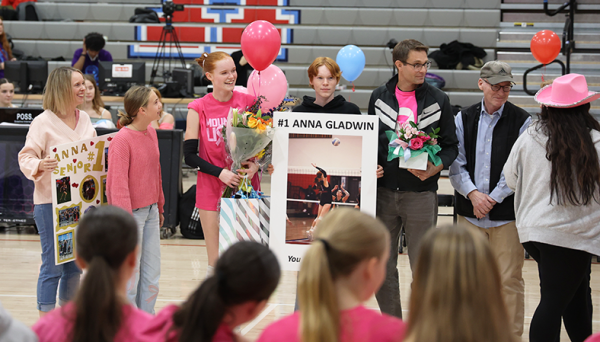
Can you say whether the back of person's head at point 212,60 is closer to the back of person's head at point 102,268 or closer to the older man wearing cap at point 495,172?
the older man wearing cap at point 495,172

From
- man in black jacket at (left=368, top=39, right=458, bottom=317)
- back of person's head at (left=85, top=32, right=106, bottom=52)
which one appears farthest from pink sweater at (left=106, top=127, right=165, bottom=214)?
back of person's head at (left=85, top=32, right=106, bottom=52)

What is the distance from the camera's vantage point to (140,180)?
296 cm

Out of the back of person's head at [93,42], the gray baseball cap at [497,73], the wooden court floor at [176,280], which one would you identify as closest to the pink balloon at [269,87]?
the gray baseball cap at [497,73]

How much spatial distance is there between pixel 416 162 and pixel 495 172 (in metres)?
0.59

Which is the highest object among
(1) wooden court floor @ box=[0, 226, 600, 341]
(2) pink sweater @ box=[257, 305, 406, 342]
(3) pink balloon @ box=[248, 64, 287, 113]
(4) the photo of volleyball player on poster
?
(3) pink balloon @ box=[248, 64, 287, 113]

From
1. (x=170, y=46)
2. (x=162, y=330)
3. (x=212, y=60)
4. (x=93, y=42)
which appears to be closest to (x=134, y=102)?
(x=212, y=60)

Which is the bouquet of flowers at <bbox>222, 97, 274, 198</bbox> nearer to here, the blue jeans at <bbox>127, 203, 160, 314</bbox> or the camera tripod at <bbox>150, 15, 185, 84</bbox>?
the blue jeans at <bbox>127, 203, 160, 314</bbox>

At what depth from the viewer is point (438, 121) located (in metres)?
2.94

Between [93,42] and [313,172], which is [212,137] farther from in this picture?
[93,42]

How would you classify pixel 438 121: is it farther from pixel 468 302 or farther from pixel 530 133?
pixel 468 302

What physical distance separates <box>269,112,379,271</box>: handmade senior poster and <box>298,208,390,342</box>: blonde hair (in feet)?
4.73

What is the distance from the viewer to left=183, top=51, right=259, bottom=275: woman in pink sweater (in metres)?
2.96

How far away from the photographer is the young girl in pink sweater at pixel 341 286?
1.31 m

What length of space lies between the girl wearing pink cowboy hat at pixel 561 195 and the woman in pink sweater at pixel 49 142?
2.30m
